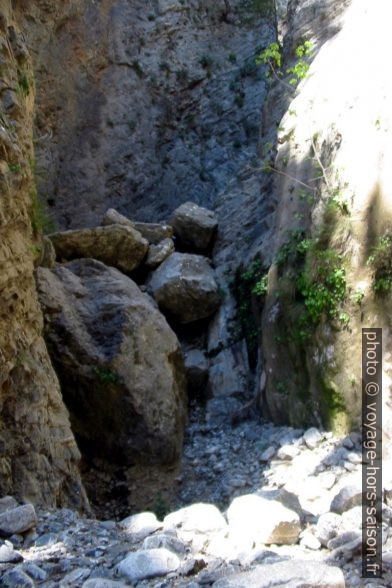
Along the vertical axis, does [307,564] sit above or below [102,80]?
below

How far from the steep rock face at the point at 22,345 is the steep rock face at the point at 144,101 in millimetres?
7106

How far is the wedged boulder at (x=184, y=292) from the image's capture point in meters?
10.6

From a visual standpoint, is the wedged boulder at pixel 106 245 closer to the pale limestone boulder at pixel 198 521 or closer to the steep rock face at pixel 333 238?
the steep rock face at pixel 333 238

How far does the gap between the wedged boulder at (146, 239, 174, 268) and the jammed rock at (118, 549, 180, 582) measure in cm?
792

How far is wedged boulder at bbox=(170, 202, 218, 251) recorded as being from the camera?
11.9 metres

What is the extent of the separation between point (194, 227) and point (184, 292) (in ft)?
5.88

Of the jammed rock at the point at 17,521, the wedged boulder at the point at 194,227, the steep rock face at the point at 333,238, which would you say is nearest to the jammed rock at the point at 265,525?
the jammed rock at the point at 17,521

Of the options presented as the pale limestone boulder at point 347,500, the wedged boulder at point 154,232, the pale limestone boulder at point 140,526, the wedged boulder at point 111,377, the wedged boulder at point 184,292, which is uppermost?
the wedged boulder at point 154,232

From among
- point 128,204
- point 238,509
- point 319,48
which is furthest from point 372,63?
point 128,204

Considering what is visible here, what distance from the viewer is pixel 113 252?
427 inches

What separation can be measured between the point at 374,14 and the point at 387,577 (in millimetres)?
7672

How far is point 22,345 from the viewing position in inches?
253

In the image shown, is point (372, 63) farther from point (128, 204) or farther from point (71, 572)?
point (128, 204)

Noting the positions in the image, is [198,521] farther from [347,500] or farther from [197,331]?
[197,331]
